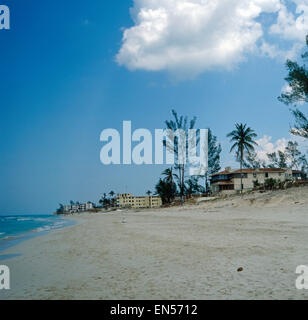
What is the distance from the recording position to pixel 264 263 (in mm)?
5938

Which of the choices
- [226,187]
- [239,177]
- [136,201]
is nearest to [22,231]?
[226,187]

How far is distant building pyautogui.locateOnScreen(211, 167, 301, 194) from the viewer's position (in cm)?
5503

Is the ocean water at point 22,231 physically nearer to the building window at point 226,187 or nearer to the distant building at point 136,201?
the building window at point 226,187

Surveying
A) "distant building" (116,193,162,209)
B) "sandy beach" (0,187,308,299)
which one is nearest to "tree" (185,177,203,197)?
"sandy beach" (0,187,308,299)

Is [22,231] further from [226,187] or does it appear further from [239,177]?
[239,177]

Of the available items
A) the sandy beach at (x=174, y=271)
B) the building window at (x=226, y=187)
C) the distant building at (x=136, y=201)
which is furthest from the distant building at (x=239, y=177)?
the distant building at (x=136, y=201)

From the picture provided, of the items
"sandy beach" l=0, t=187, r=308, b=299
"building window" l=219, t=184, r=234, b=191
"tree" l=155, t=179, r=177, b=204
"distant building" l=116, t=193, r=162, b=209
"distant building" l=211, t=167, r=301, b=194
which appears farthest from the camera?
"distant building" l=116, t=193, r=162, b=209

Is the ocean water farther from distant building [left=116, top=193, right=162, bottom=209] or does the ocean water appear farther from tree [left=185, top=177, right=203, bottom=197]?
distant building [left=116, top=193, right=162, bottom=209]

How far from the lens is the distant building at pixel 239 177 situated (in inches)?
2167

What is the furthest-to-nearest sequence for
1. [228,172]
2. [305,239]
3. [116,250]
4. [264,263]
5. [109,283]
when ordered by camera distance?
[228,172], [116,250], [305,239], [264,263], [109,283]

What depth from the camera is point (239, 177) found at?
183 ft

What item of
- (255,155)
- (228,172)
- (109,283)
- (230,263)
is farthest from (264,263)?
(255,155)
